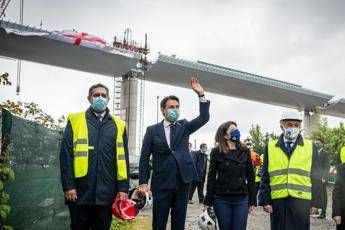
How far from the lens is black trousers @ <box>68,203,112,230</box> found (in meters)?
4.72

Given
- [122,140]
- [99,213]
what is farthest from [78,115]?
[99,213]

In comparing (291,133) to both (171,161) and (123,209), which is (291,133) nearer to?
(171,161)

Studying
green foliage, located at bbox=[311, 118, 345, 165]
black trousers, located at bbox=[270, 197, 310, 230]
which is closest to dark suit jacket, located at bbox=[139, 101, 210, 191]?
black trousers, located at bbox=[270, 197, 310, 230]

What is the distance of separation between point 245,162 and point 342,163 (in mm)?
1100

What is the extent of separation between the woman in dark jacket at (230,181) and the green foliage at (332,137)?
21.4m

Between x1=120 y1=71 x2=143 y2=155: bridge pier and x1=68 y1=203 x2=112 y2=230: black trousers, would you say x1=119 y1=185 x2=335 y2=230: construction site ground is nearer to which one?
x1=68 y1=203 x2=112 y2=230: black trousers

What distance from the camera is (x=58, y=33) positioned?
95.8 feet

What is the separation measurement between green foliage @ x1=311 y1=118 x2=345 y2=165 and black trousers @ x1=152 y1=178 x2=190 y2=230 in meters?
22.0

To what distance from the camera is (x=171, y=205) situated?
560 cm

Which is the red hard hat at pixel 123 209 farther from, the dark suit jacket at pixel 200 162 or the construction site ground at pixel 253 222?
the dark suit jacket at pixel 200 162

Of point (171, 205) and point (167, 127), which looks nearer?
point (171, 205)

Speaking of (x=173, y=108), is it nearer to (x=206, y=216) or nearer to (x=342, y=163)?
(x=206, y=216)

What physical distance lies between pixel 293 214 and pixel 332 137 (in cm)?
2491

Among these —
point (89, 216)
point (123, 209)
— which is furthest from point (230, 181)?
point (89, 216)
